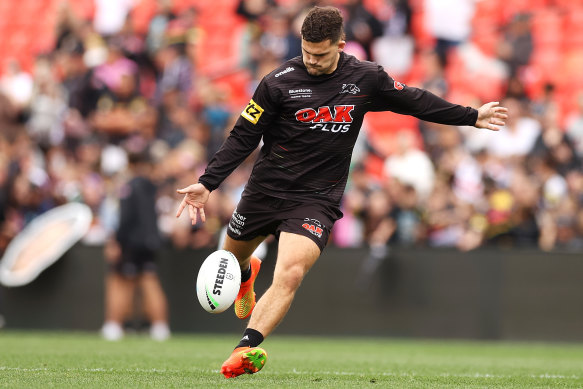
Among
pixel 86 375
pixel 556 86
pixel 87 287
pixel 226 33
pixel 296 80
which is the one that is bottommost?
pixel 86 375

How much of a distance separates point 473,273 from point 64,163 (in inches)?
286

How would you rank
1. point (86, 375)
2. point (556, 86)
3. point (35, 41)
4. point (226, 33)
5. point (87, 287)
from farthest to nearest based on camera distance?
point (35, 41) → point (226, 33) → point (556, 86) → point (87, 287) → point (86, 375)

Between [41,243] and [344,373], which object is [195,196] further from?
[41,243]

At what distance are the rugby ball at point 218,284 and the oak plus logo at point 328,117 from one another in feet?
3.82

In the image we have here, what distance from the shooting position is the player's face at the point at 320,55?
6.76 metres

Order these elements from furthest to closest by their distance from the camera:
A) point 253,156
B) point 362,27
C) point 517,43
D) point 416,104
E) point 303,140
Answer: point 517,43 → point 362,27 → point 253,156 → point 416,104 → point 303,140

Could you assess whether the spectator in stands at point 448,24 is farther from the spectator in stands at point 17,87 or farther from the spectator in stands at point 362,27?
the spectator in stands at point 17,87

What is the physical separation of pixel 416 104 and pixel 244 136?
1.29m

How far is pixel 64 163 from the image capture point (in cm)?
1648

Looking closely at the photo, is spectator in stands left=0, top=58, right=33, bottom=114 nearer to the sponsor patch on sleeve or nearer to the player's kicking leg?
the sponsor patch on sleeve

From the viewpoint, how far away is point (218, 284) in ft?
23.0

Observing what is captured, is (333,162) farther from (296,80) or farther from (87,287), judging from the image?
(87,287)

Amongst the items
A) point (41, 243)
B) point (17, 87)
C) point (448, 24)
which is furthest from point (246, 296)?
point (17, 87)

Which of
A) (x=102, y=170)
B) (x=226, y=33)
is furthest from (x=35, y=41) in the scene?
(x=102, y=170)
